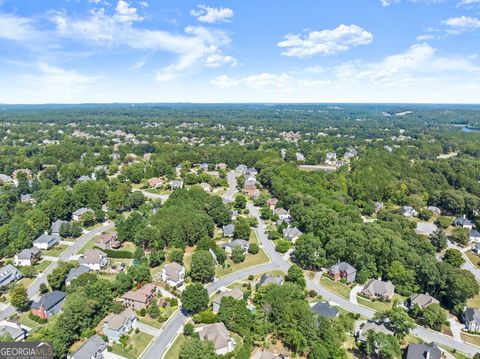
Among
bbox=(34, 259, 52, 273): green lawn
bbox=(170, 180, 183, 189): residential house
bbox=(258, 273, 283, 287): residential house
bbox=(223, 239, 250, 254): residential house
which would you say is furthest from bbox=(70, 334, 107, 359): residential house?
bbox=(170, 180, 183, 189): residential house

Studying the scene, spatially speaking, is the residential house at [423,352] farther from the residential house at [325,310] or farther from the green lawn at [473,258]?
the green lawn at [473,258]

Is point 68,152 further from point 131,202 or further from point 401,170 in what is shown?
point 401,170

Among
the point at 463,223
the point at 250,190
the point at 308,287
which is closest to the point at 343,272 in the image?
the point at 308,287

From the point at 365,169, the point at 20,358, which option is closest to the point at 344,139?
the point at 365,169

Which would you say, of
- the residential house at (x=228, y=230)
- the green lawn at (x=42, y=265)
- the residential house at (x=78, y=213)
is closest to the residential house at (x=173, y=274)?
the residential house at (x=228, y=230)

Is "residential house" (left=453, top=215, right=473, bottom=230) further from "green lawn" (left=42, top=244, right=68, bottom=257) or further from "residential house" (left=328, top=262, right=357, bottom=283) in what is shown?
"green lawn" (left=42, top=244, right=68, bottom=257)
